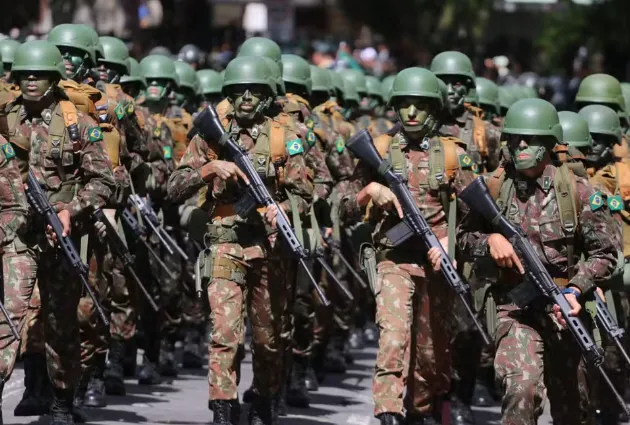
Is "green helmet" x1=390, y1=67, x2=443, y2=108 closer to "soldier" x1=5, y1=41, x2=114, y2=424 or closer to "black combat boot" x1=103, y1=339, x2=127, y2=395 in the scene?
"soldier" x1=5, y1=41, x2=114, y2=424

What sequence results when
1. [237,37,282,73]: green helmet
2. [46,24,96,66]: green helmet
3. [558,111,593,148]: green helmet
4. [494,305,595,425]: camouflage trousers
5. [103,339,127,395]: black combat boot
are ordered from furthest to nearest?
[237,37,282,73]: green helmet < [103,339,127,395]: black combat boot < [46,24,96,66]: green helmet < [558,111,593,148]: green helmet < [494,305,595,425]: camouflage trousers

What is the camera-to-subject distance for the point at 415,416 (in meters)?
12.6

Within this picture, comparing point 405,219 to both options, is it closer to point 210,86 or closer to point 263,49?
point 263,49

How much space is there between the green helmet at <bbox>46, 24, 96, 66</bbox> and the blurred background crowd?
9.11 metres

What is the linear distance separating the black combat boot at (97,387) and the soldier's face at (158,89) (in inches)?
131

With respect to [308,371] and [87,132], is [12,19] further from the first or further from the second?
[87,132]

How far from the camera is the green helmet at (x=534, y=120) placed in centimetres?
1117

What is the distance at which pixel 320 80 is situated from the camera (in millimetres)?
17406

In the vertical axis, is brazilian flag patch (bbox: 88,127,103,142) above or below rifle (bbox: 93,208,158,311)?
above

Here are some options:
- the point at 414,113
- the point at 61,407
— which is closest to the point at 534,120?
the point at 414,113

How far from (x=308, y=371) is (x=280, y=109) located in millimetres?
3086

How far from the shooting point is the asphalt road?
1356cm

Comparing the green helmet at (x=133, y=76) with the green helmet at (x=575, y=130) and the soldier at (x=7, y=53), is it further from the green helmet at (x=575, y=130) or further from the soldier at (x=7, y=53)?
the green helmet at (x=575, y=130)

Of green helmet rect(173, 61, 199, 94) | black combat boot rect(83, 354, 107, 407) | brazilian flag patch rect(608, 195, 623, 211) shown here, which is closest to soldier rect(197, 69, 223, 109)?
green helmet rect(173, 61, 199, 94)
